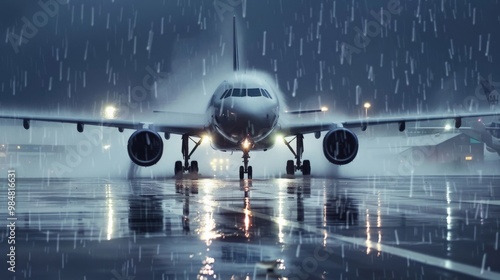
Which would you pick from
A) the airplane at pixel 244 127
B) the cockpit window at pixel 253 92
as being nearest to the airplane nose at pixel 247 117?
the airplane at pixel 244 127

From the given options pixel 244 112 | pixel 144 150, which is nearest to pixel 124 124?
pixel 144 150

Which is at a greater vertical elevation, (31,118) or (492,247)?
(31,118)

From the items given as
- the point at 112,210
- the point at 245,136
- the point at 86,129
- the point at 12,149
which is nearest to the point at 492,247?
the point at 112,210

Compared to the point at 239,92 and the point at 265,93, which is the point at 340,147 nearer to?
the point at 265,93

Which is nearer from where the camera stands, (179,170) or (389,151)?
(179,170)

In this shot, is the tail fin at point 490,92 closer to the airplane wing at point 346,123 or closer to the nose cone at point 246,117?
the airplane wing at point 346,123

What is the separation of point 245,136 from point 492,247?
28.3 m

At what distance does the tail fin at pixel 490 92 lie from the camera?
95.1 metres

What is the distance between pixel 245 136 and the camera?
38.5 meters

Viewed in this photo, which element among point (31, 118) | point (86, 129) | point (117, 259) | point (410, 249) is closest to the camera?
point (117, 259)

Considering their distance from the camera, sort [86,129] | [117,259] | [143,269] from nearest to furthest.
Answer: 1. [143,269]
2. [117,259]
3. [86,129]

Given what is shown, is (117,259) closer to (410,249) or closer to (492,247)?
(410,249)

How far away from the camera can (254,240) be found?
1139 cm

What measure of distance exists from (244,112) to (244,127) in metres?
0.68
